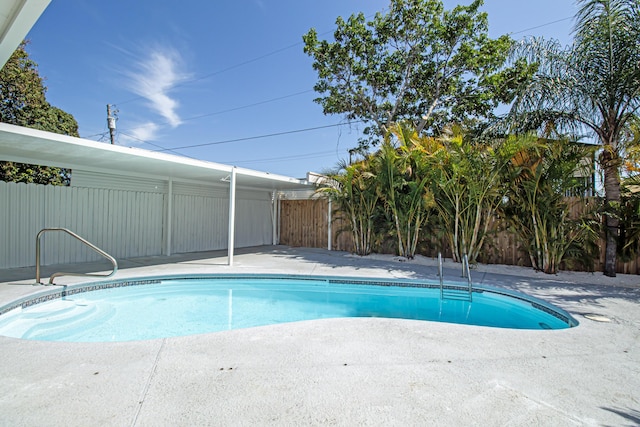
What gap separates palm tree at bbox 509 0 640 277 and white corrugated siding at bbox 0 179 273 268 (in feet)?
30.8

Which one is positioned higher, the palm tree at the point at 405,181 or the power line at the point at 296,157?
the power line at the point at 296,157

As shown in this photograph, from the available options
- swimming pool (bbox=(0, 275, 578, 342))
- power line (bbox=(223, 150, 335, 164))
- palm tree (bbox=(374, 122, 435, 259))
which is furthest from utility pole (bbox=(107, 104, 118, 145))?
palm tree (bbox=(374, 122, 435, 259))

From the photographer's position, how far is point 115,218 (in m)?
9.23

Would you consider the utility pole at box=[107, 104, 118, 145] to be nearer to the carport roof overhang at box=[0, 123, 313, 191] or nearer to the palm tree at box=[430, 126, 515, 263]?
the carport roof overhang at box=[0, 123, 313, 191]

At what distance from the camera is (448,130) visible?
8.58 metres

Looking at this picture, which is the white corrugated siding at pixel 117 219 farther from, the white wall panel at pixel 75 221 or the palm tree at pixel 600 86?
the palm tree at pixel 600 86

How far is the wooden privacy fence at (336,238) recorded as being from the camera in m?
7.35

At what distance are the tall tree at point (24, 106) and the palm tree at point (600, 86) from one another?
1663cm

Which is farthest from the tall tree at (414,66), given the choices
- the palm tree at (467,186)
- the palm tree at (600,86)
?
the palm tree at (600,86)

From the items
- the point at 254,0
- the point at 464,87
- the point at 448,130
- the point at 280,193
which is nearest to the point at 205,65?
the point at 254,0

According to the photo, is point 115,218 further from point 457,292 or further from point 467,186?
point 467,186

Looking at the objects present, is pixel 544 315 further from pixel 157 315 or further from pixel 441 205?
pixel 157 315

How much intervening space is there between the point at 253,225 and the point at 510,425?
11834 millimetres

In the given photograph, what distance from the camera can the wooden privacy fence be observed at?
7.35m
